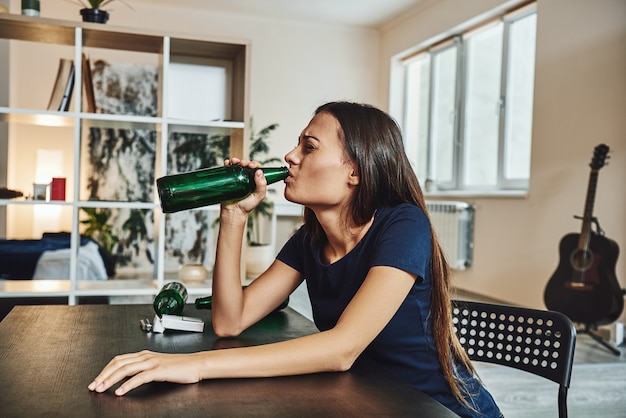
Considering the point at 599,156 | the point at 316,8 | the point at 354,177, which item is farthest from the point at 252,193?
the point at 316,8

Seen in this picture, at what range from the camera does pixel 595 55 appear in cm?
388

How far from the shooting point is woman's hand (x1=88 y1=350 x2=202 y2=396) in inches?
32.1

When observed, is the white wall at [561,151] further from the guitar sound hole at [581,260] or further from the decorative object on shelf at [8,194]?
the decorative object on shelf at [8,194]

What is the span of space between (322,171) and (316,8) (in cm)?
532

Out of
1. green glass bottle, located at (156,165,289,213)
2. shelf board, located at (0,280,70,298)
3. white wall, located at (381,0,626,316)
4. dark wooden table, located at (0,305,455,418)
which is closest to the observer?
dark wooden table, located at (0,305,455,418)

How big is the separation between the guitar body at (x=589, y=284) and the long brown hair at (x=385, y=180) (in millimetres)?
2408

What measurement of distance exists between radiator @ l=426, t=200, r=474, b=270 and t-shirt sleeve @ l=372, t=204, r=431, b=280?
4015 mm

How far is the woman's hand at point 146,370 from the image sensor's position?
0.82m

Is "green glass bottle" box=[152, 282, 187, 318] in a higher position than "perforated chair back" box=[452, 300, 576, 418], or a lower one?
higher

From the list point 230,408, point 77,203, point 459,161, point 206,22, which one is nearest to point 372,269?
point 230,408

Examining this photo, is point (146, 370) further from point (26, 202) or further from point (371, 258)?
point (26, 202)

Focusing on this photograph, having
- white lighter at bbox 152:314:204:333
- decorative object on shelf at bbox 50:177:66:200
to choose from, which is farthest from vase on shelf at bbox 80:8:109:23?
white lighter at bbox 152:314:204:333

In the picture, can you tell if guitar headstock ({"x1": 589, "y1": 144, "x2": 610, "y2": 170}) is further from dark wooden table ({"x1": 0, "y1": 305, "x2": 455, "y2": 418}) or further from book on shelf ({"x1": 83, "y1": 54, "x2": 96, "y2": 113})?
dark wooden table ({"x1": 0, "y1": 305, "x2": 455, "y2": 418})

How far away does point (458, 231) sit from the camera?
5207 mm
